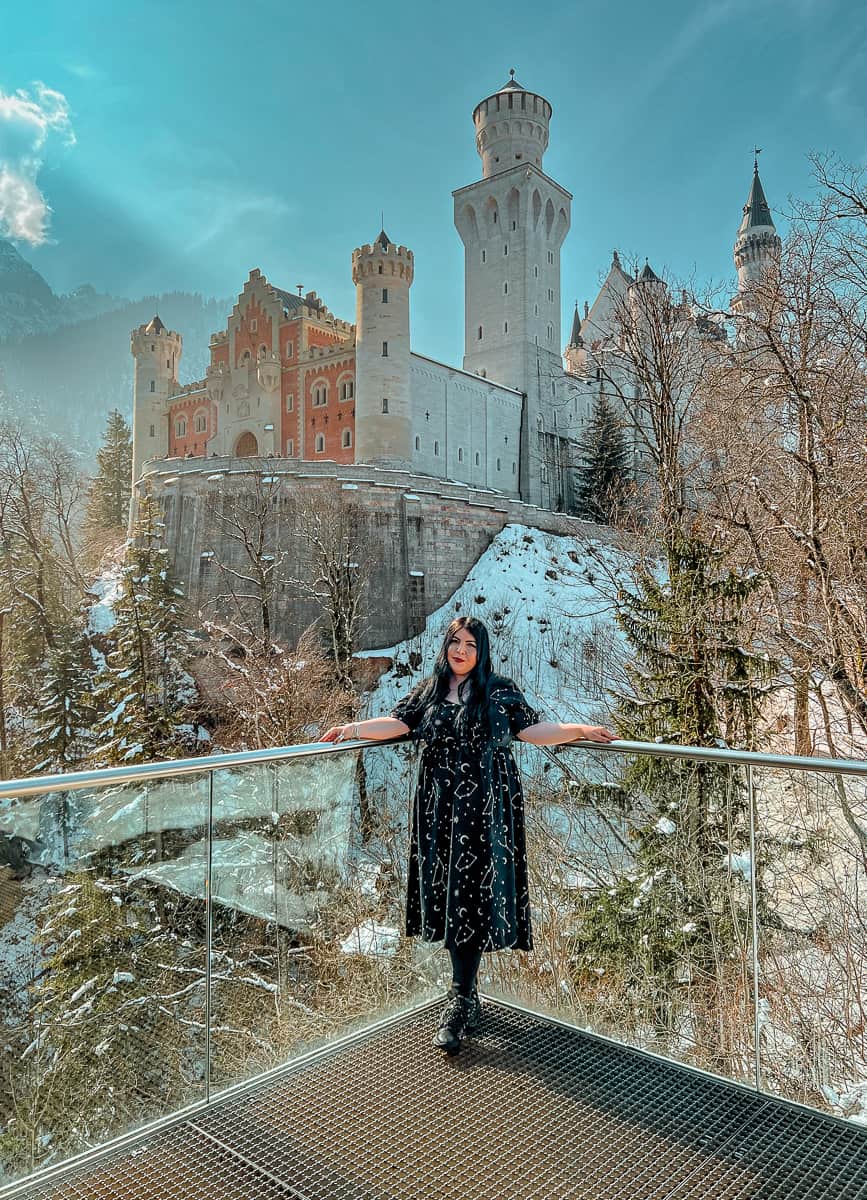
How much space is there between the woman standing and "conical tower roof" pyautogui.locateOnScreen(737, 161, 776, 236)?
151ft

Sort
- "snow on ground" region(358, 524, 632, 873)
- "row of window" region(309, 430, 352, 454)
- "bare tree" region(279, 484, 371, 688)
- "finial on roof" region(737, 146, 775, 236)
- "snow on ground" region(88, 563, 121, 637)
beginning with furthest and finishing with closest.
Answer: "finial on roof" region(737, 146, 775, 236), "row of window" region(309, 430, 352, 454), "snow on ground" region(88, 563, 121, 637), "bare tree" region(279, 484, 371, 688), "snow on ground" region(358, 524, 632, 873)

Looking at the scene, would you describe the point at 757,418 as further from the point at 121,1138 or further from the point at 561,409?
the point at 561,409

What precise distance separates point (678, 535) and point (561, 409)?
3025 centimetres

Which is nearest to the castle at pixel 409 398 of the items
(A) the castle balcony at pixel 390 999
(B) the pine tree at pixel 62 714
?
(B) the pine tree at pixel 62 714

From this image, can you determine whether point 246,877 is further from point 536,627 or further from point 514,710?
point 536,627

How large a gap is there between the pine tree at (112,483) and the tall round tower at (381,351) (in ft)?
46.9

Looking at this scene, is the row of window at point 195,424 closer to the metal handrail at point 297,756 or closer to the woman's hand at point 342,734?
the woman's hand at point 342,734

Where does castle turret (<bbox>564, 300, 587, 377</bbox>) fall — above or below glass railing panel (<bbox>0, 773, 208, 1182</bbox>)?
above

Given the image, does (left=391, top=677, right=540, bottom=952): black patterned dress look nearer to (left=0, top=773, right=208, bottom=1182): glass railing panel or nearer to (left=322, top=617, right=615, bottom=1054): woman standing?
(left=322, top=617, right=615, bottom=1054): woman standing

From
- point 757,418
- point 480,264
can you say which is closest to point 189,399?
point 480,264

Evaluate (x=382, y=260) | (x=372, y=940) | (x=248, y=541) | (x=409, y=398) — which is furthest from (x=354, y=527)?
(x=372, y=940)

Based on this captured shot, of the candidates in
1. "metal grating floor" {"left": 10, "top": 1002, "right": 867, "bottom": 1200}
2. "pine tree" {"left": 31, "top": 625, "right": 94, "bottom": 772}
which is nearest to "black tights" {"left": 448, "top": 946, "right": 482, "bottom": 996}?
"metal grating floor" {"left": 10, "top": 1002, "right": 867, "bottom": 1200}

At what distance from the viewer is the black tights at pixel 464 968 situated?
9.59ft

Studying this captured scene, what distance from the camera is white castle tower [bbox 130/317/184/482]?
133 feet
